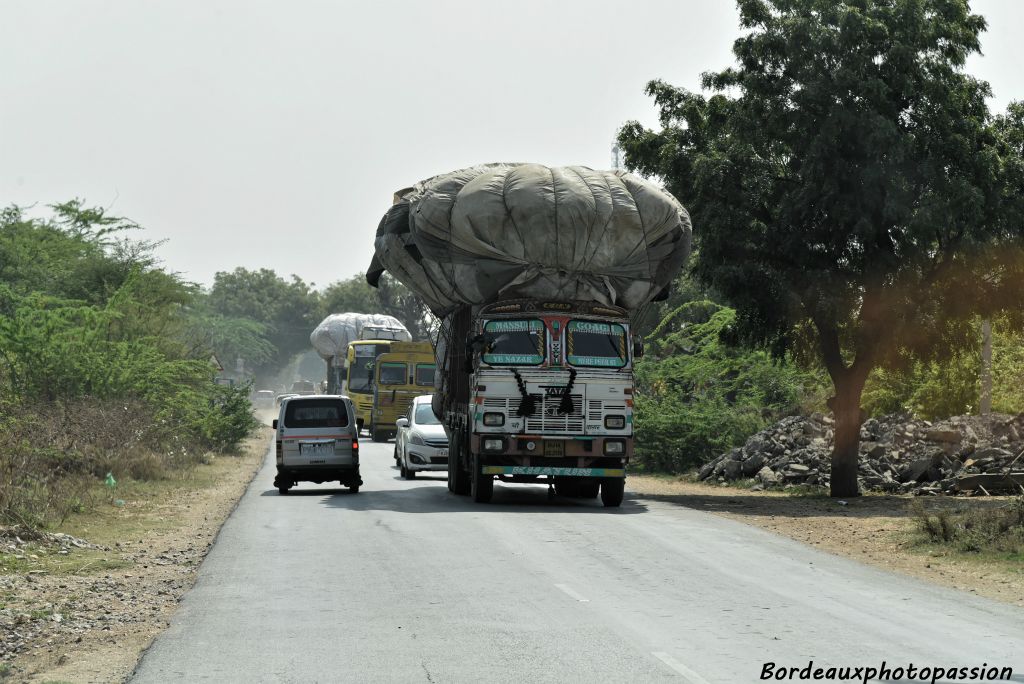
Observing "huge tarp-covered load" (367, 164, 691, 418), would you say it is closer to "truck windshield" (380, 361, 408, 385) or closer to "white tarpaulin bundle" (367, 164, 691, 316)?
"white tarpaulin bundle" (367, 164, 691, 316)

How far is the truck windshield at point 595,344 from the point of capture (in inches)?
834

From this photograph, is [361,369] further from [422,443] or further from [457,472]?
[457,472]

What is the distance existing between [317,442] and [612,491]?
20.1 ft

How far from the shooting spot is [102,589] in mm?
12875

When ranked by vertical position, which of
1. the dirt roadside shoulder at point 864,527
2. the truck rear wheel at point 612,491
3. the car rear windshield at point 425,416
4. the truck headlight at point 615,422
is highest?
the car rear windshield at point 425,416

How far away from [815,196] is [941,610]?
13638 mm

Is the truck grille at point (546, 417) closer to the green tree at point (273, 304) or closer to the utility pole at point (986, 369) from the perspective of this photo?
the utility pole at point (986, 369)

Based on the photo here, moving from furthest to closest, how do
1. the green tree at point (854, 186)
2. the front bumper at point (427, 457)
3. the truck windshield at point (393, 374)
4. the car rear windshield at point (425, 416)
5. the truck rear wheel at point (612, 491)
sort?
the truck windshield at point (393, 374)
the car rear windshield at point (425, 416)
the front bumper at point (427, 457)
the green tree at point (854, 186)
the truck rear wheel at point (612, 491)

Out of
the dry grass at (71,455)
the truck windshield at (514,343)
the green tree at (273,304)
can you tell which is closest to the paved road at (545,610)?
the dry grass at (71,455)

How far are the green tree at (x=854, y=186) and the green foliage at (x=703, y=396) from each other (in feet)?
30.0

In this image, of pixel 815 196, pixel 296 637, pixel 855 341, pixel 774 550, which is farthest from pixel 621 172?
pixel 296 637

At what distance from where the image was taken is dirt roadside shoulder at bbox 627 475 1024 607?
14.2 m

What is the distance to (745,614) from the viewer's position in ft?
35.3

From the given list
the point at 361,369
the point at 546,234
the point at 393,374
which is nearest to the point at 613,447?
the point at 546,234
